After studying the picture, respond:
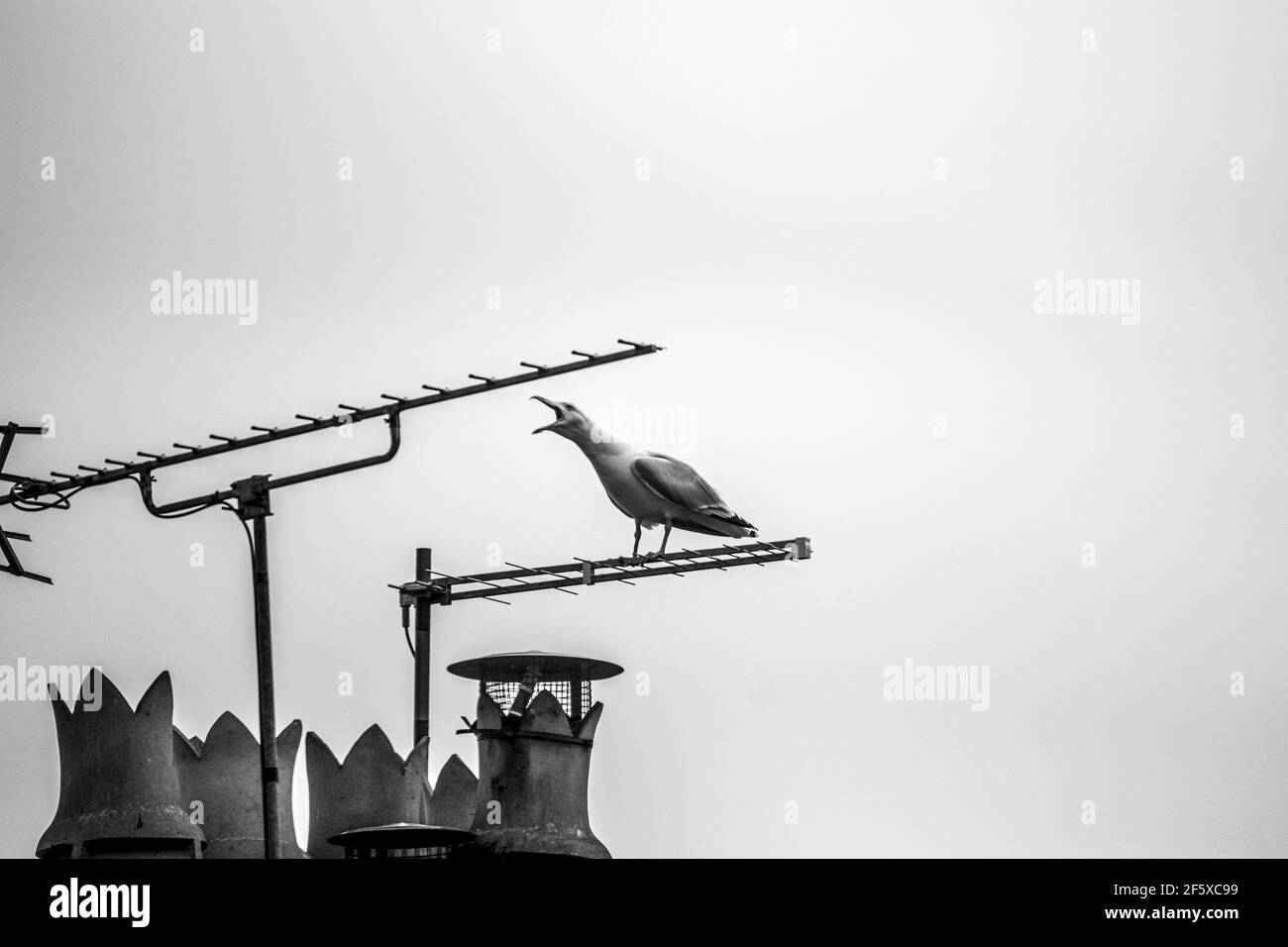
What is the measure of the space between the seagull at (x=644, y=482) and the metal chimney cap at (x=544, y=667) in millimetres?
1527

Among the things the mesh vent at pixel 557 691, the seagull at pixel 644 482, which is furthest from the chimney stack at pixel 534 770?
the seagull at pixel 644 482

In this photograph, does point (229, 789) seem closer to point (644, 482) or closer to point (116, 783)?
point (116, 783)

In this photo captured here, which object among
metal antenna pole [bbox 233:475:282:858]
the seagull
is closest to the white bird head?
the seagull

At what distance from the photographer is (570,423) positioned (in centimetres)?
2852

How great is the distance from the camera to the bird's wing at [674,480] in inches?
1120

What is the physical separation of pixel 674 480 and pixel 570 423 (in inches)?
58.3

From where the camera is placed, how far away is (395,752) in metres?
27.0

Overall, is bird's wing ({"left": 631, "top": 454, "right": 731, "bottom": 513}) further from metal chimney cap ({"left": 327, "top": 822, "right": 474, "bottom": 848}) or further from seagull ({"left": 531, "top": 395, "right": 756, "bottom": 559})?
metal chimney cap ({"left": 327, "top": 822, "right": 474, "bottom": 848})

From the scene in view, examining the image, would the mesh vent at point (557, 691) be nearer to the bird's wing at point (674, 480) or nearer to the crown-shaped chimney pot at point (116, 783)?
the bird's wing at point (674, 480)

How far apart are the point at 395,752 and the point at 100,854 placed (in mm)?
3746

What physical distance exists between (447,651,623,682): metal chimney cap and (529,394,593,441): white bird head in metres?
2.83

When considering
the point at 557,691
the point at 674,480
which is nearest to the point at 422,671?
the point at 557,691
